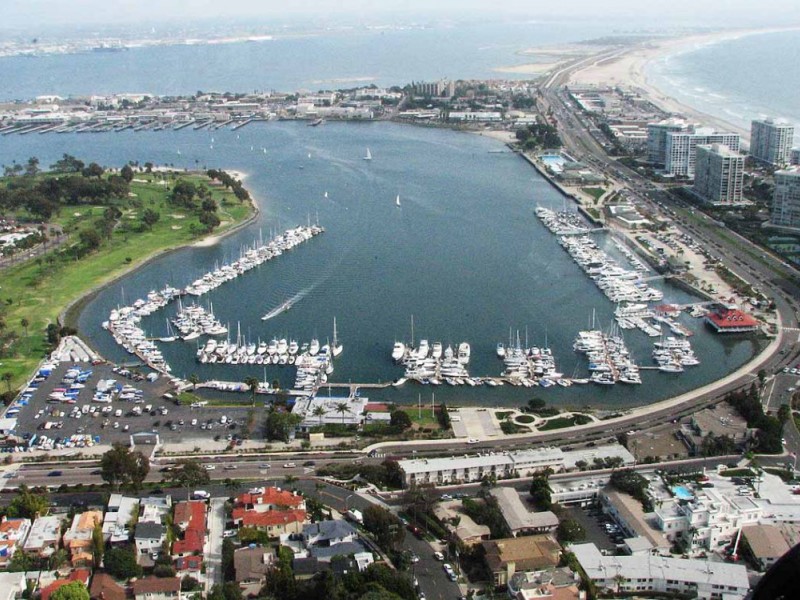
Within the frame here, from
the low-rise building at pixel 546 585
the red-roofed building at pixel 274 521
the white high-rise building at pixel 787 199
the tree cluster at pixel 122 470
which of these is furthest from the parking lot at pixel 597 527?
the white high-rise building at pixel 787 199

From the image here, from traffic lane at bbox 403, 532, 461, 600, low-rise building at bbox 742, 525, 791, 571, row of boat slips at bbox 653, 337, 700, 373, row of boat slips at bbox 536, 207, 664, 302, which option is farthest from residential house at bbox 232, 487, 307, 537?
row of boat slips at bbox 536, 207, 664, 302

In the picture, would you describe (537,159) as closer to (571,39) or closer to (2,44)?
(571,39)

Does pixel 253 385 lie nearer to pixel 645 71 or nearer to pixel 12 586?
pixel 12 586

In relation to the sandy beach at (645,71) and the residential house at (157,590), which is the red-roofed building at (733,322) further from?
the sandy beach at (645,71)

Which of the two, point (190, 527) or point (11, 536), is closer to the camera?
point (11, 536)

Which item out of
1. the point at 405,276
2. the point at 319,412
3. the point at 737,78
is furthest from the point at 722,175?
the point at 737,78

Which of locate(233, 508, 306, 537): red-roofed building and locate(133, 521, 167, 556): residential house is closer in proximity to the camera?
locate(133, 521, 167, 556): residential house

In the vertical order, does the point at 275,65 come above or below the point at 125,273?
above

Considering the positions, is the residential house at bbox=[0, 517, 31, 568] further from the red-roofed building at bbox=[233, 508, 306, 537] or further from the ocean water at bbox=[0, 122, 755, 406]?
the ocean water at bbox=[0, 122, 755, 406]
